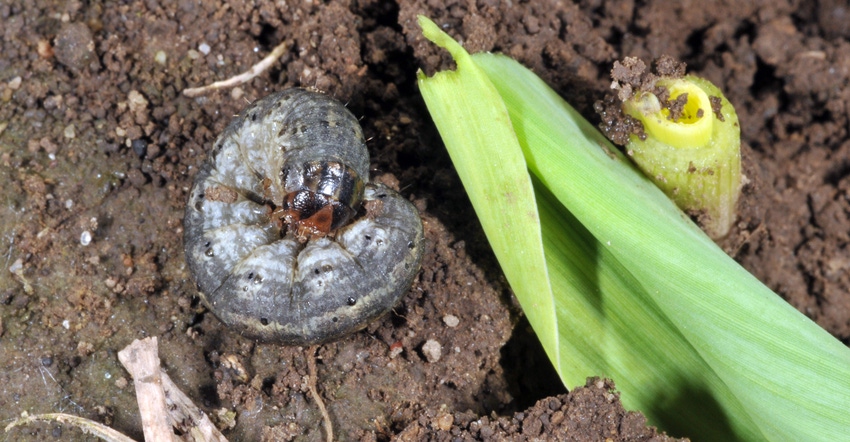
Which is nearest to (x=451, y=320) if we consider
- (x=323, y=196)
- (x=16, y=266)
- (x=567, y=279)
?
(x=567, y=279)

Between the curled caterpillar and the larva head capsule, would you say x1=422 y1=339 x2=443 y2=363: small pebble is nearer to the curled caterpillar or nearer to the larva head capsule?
the curled caterpillar

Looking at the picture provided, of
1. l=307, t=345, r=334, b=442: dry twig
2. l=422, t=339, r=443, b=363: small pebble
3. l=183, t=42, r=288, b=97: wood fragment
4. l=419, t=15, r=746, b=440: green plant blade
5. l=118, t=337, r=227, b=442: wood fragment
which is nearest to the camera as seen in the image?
l=419, t=15, r=746, b=440: green plant blade

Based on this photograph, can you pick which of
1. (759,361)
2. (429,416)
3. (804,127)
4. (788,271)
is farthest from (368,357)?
(804,127)

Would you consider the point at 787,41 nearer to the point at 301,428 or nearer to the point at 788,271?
the point at 788,271

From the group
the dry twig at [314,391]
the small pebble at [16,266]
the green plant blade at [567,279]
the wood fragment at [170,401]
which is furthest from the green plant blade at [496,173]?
the small pebble at [16,266]

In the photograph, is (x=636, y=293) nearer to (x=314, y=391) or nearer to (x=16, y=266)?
(x=314, y=391)

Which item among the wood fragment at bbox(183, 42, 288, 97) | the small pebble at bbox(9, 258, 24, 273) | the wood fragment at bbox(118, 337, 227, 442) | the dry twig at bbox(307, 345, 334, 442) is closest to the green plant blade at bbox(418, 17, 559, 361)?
the dry twig at bbox(307, 345, 334, 442)
